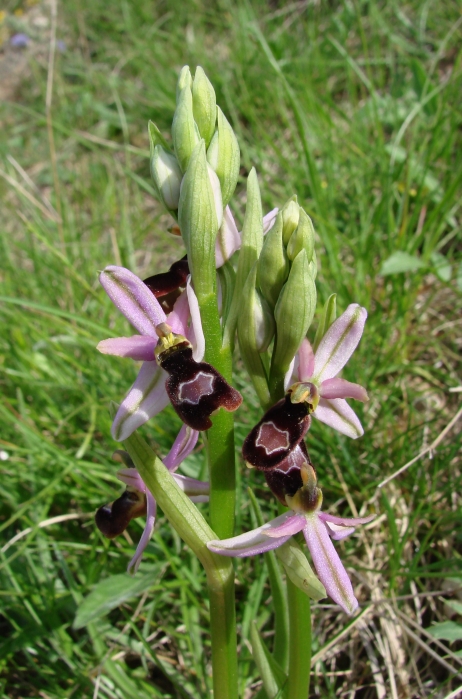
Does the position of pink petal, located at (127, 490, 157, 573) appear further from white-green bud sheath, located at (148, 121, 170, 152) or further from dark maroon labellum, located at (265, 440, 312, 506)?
white-green bud sheath, located at (148, 121, 170, 152)

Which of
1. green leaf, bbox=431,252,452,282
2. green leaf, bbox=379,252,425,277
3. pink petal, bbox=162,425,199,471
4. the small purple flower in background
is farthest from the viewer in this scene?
the small purple flower in background

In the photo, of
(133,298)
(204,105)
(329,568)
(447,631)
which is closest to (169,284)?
(133,298)

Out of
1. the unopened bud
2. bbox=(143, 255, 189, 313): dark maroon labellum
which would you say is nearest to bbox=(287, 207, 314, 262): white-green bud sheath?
the unopened bud

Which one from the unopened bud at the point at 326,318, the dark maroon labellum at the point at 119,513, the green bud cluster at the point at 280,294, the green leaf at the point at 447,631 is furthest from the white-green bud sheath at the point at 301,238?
the green leaf at the point at 447,631

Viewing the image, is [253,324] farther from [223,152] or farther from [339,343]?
[223,152]

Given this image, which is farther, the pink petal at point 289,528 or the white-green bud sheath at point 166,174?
the white-green bud sheath at point 166,174

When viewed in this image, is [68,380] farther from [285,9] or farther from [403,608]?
[285,9]

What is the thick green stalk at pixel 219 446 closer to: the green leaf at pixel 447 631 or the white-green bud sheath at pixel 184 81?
the white-green bud sheath at pixel 184 81
